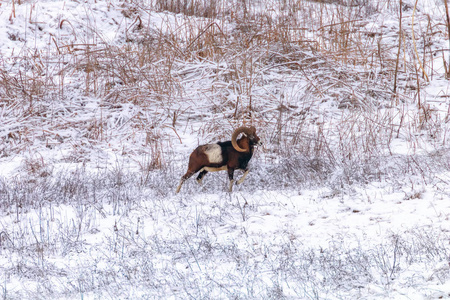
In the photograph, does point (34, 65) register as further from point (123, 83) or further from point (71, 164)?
point (71, 164)

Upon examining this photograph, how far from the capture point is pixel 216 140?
28.4ft

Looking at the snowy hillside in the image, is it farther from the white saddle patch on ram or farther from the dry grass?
the white saddle patch on ram

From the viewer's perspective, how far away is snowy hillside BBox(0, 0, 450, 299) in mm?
3990

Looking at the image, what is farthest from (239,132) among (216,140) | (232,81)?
(232,81)

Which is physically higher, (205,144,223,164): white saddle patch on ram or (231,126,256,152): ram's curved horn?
(231,126,256,152): ram's curved horn

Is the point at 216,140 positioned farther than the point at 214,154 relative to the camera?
Yes

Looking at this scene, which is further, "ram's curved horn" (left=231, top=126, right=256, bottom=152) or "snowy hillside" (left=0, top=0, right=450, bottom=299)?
"ram's curved horn" (left=231, top=126, right=256, bottom=152)

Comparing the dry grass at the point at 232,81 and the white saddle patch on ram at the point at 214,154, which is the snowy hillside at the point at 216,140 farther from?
the white saddle patch on ram at the point at 214,154

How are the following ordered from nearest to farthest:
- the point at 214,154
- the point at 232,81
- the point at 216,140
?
the point at 214,154
the point at 216,140
the point at 232,81

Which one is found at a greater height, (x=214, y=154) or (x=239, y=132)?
(x=239, y=132)

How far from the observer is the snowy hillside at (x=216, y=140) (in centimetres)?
399

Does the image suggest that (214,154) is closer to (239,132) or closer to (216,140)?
(239,132)

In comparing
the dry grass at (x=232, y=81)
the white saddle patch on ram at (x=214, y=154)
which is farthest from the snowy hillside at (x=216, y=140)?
the white saddle patch on ram at (x=214, y=154)

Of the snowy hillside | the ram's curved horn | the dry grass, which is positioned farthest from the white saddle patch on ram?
the dry grass
